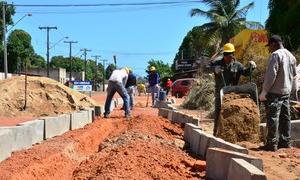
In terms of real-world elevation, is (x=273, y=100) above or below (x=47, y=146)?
above

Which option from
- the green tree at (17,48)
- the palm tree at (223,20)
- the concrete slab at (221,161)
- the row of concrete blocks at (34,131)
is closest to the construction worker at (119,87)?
the row of concrete blocks at (34,131)

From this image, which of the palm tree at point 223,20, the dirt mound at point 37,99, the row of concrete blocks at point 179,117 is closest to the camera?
the row of concrete blocks at point 179,117

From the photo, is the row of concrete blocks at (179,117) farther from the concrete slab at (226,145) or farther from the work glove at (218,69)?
the concrete slab at (226,145)

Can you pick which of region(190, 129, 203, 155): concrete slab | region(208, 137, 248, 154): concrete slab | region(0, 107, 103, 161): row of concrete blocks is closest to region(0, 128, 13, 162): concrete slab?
region(0, 107, 103, 161): row of concrete blocks

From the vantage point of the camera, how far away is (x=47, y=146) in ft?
33.8

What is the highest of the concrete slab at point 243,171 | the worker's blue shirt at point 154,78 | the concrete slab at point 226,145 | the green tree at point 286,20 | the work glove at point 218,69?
the green tree at point 286,20

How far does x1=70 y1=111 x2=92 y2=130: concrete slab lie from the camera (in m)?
14.4

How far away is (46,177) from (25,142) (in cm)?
234

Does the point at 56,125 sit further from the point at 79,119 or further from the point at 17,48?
the point at 17,48

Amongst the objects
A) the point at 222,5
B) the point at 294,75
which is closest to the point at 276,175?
the point at 294,75

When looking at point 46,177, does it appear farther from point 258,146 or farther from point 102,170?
point 258,146

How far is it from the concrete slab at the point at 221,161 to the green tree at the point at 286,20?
20.0m

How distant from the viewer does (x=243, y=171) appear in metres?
5.61

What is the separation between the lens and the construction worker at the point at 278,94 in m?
8.76
